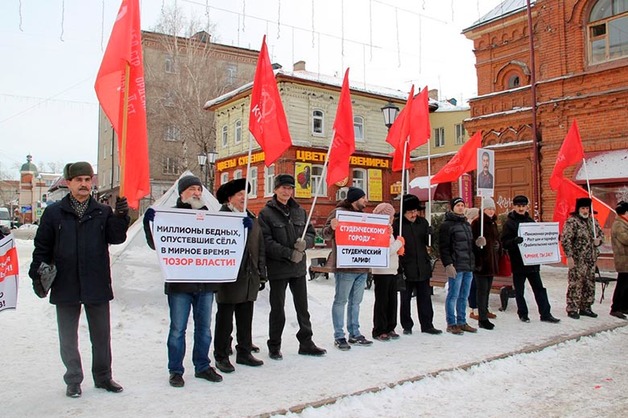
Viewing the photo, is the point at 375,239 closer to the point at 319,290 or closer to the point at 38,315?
the point at 319,290

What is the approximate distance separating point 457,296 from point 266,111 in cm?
388

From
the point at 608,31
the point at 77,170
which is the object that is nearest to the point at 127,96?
the point at 77,170

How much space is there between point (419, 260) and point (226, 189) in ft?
9.98

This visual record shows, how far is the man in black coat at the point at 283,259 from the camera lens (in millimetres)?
5957

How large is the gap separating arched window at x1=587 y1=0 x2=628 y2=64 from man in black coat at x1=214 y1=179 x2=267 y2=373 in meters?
15.4

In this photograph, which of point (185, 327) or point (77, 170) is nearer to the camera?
point (77, 170)

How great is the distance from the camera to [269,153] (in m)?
6.19

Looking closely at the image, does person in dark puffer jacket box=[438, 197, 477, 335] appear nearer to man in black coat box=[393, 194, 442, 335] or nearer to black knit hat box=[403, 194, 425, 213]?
man in black coat box=[393, 194, 442, 335]

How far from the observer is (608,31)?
16.7m

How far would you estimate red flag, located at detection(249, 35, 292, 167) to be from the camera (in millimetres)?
6125

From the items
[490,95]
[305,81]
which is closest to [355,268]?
[490,95]

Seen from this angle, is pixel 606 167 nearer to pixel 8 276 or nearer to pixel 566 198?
pixel 566 198

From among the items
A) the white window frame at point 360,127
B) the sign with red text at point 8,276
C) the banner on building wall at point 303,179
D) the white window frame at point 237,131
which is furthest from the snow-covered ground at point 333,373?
the white window frame at point 237,131

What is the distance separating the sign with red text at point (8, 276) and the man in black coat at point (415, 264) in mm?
4746
